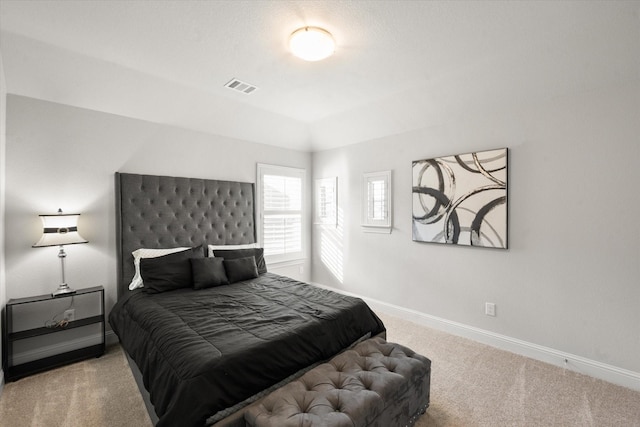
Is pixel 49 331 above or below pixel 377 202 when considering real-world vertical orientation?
below

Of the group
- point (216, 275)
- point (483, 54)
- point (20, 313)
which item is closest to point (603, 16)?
point (483, 54)

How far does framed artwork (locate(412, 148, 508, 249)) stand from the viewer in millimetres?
3066

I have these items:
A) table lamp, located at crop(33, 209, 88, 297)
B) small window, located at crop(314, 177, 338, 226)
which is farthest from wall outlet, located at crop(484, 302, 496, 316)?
table lamp, located at crop(33, 209, 88, 297)

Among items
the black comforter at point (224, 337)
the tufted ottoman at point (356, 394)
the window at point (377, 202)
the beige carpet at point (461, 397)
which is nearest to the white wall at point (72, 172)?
the black comforter at point (224, 337)

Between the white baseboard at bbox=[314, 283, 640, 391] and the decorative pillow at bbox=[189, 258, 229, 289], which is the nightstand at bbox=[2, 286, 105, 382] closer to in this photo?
the decorative pillow at bbox=[189, 258, 229, 289]

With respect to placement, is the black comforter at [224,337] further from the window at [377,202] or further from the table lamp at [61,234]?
the window at [377,202]

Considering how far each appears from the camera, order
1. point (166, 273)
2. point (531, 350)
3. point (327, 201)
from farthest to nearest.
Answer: point (327, 201) < point (166, 273) < point (531, 350)

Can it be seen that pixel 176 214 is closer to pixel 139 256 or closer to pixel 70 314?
pixel 139 256

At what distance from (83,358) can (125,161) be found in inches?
77.7

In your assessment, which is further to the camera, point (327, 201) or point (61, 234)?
point (327, 201)

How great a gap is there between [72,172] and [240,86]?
184 cm

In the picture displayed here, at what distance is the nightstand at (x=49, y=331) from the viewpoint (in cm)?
254

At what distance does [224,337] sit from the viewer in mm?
1951

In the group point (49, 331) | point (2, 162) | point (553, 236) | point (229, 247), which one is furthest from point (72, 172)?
point (553, 236)
